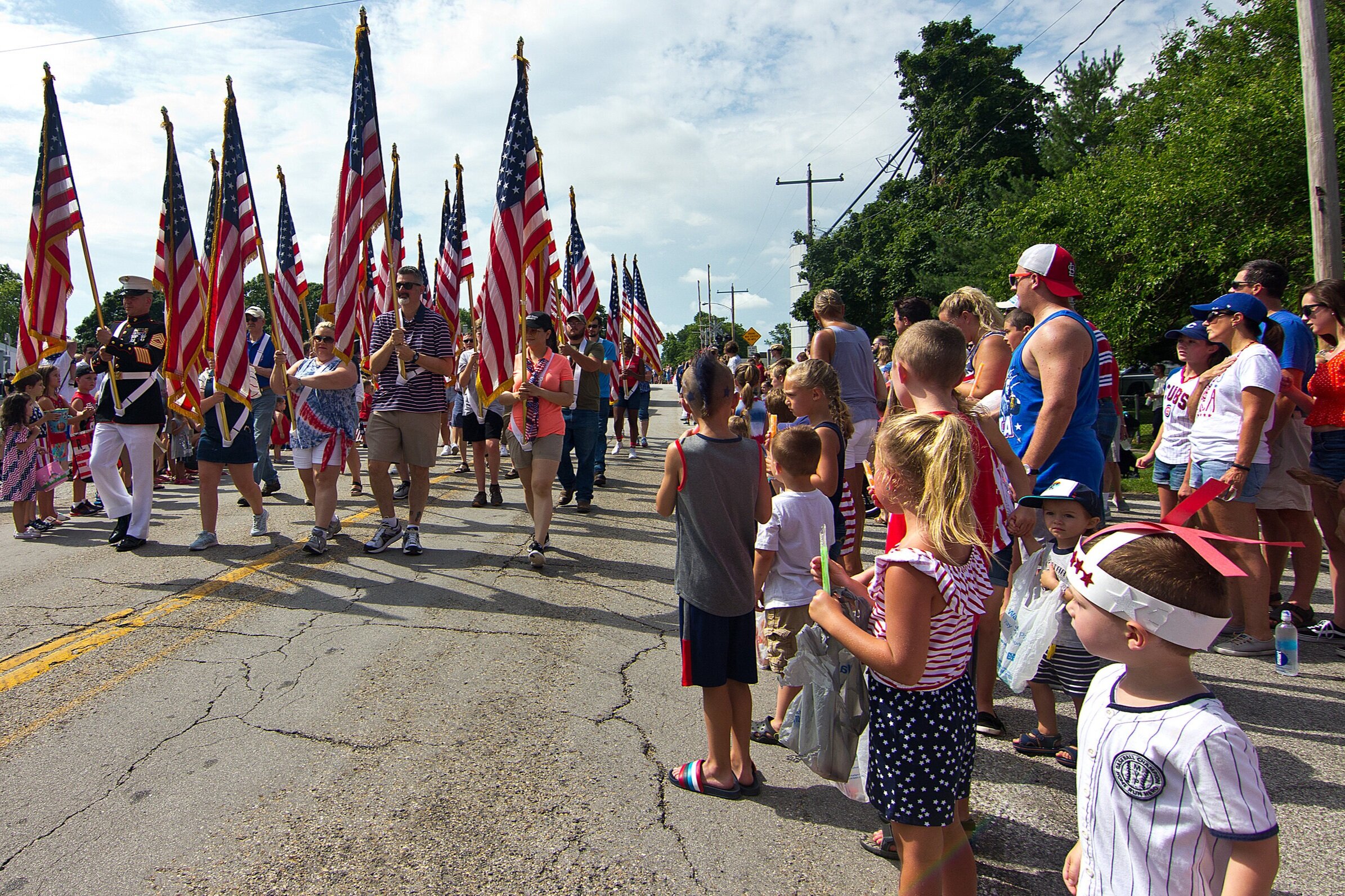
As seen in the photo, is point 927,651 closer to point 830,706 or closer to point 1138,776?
point 830,706

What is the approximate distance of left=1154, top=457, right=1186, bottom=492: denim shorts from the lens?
5191 mm

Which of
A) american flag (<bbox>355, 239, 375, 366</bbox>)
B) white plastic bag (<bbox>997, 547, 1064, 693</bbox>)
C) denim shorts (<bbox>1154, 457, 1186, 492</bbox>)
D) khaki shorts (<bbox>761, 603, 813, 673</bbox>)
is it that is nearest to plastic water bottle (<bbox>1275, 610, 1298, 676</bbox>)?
denim shorts (<bbox>1154, 457, 1186, 492</bbox>)

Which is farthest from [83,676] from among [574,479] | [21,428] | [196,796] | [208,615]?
[574,479]

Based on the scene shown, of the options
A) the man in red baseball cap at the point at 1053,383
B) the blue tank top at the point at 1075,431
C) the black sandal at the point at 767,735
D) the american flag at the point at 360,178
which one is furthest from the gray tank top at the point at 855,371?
the american flag at the point at 360,178

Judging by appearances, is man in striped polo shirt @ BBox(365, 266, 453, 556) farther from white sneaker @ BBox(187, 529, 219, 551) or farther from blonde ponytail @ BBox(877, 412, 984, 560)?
blonde ponytail @ BBox(877, 412, 984, 560)

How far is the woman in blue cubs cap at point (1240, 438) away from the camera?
4.37 m

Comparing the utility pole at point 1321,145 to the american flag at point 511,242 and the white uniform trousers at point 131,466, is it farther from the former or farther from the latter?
the white uniform trousers at point 131,466

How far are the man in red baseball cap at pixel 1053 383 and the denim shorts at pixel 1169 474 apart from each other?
6.65 ft

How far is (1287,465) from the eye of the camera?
5000mm

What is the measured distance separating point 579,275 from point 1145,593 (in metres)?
16.0

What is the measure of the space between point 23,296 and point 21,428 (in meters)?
1.50

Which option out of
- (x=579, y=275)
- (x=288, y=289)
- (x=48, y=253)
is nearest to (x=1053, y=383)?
(x=48, y=253)

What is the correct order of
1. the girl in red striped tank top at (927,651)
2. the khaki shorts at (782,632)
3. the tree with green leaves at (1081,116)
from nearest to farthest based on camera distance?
the girl in red striped tank top at (927,651), the khaki shorts at (782,632), the tree with green leaves at (1081,116)

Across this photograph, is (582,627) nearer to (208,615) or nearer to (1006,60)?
(208,615)
